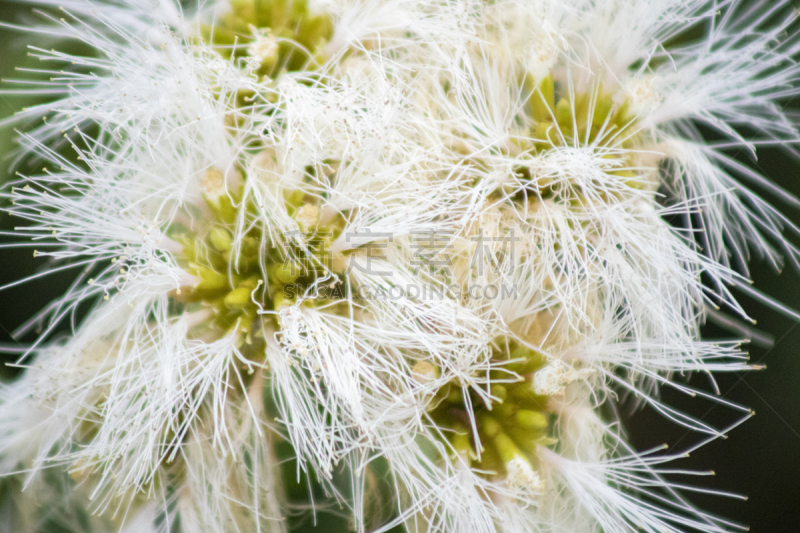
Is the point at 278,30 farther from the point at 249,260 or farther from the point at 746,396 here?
the point at 746,396

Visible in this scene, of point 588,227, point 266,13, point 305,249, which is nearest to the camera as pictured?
point 305,249

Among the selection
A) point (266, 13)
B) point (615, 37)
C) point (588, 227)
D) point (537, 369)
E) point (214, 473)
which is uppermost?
point (615, 37)

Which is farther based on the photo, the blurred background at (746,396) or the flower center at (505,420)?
the blurred background at (746,396)

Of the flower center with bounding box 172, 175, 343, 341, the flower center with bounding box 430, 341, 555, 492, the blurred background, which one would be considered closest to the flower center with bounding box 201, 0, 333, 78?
the flower center with bounding box 172, 175, 343, 341

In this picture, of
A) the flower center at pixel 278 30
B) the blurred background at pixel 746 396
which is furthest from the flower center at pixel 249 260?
the blurred background at pixel 746 396

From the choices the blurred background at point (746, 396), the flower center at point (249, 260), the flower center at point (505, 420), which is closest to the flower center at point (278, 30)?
the flower center at point (249, 260)

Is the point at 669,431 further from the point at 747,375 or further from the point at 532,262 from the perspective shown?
the point at 532,262

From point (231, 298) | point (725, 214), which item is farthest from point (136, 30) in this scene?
point (725, 214)

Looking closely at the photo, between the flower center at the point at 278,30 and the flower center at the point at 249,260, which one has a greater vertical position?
the flower center at the point at 278,30

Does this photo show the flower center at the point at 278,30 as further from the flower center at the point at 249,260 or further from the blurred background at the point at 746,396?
the blurred background at the point at 746,396
